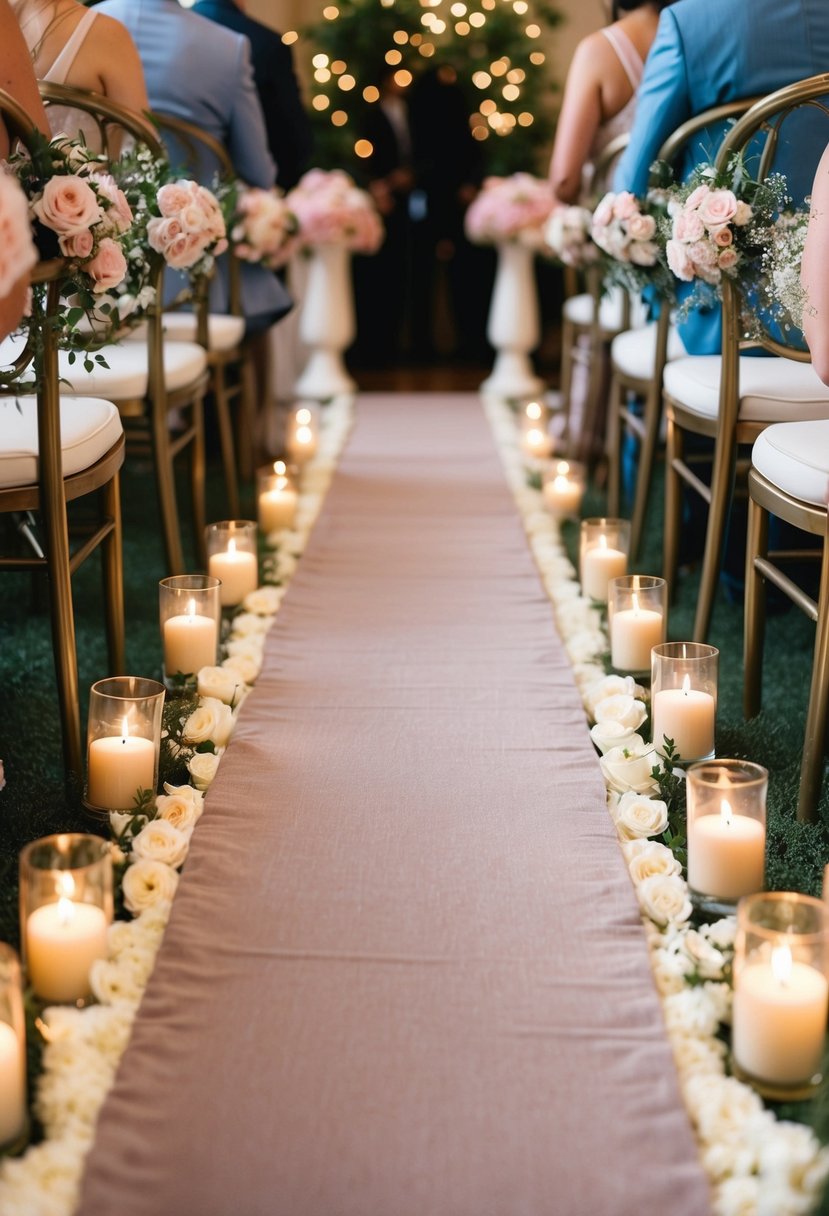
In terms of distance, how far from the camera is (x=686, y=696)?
85.4 inches

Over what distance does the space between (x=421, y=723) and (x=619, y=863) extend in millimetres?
632

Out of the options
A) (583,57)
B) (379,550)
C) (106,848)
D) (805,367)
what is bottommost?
(379,550)

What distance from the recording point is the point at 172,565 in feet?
9.97

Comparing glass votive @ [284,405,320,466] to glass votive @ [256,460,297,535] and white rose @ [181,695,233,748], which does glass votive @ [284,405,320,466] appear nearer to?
glass votive @ [256,460,297,535]

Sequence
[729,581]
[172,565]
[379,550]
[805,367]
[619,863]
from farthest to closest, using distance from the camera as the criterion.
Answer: [379,550] → [729,581] → [172,565] → [805,367] → [619,863]

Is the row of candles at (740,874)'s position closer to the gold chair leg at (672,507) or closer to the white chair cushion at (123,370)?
the gold chair leg at (672,507)

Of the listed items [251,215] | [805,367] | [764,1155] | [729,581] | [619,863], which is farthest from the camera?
[251,215]

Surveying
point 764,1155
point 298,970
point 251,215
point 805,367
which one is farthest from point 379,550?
point 764,1155

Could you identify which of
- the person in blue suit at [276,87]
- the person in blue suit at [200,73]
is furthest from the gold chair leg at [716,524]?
the person in blue suit at [276,87]

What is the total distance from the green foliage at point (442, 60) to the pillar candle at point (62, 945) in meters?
6.75

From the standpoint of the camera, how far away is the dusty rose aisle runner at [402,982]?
4.27ft

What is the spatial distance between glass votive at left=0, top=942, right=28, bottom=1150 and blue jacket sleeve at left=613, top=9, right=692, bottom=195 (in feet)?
7.73

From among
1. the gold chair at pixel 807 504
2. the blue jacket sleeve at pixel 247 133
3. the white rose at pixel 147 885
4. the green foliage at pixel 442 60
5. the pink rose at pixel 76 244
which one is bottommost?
the white rose at pixel 147 885

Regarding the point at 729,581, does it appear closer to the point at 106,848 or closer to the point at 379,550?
the point at 379,550
